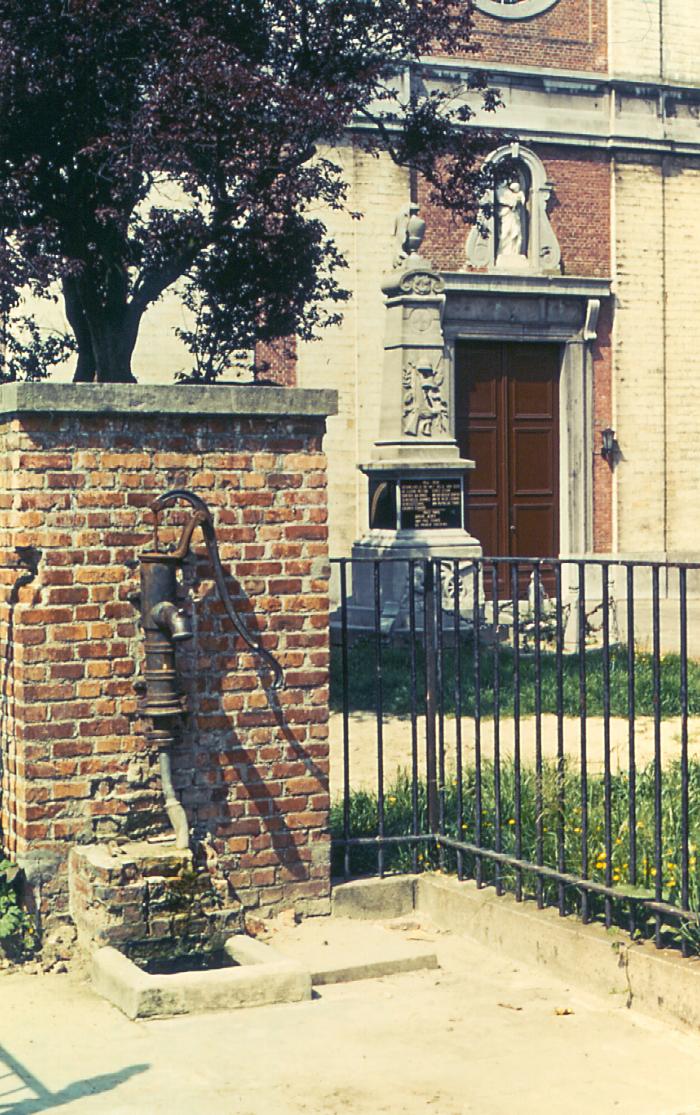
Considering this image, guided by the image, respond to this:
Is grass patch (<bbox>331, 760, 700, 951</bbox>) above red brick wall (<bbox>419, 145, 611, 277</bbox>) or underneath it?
underneath

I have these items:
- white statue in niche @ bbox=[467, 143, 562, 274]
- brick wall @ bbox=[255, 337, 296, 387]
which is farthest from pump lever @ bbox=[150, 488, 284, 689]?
white statue in niche @ bbox=[467, 143, 562, 274]

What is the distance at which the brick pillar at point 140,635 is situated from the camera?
5.97 m

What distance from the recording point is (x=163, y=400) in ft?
20.1

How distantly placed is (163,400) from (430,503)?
11.4 m

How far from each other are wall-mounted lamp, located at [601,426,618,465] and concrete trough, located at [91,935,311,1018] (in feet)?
56.1

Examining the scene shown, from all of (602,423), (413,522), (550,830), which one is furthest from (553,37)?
(550,830)

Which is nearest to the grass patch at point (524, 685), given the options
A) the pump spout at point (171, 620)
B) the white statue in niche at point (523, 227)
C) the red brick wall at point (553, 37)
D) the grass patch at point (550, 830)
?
the grass patch at point (550, 830)

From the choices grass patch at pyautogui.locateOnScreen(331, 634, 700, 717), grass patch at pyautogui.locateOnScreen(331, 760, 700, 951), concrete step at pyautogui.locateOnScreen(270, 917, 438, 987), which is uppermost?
grass patch at pyautogui.locateOnScreen(331, 634, 700, 717)

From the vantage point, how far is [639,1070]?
482cm

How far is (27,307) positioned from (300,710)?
13.6m

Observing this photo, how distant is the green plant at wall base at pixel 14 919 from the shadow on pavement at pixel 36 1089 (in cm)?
112

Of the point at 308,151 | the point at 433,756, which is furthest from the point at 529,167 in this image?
the point at 433,756

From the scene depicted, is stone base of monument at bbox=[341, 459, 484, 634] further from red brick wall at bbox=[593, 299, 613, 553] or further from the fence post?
the fence post

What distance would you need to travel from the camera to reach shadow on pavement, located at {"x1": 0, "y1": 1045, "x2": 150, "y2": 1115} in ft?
14.6
